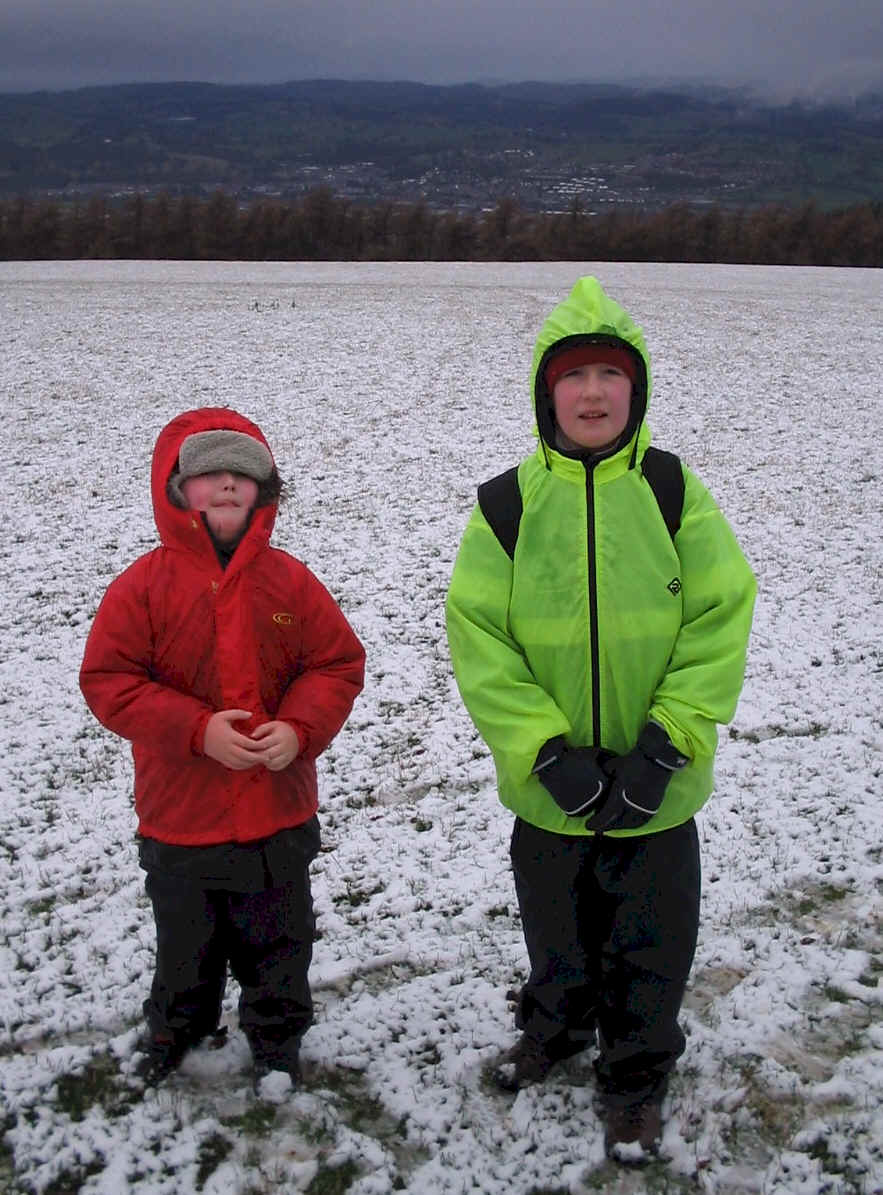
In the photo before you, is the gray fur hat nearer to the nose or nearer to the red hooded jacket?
the red hooded jacket

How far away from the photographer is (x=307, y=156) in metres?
140

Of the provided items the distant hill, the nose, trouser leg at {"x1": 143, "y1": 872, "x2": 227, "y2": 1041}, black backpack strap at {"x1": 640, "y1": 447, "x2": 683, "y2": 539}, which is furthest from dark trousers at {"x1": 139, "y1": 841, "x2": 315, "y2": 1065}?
the distant hill

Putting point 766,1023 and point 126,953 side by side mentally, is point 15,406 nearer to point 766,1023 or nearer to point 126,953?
point 126,953

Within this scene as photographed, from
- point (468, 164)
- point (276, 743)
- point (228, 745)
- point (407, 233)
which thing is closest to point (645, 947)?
point (276, 743)

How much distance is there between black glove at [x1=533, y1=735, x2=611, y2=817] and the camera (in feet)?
7.30

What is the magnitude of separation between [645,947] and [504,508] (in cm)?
125

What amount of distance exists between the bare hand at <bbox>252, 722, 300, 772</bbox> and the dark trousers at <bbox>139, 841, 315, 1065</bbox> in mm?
422

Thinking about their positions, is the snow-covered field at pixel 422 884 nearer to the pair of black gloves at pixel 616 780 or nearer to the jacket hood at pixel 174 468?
the pair of black gloves at pixel 616 780

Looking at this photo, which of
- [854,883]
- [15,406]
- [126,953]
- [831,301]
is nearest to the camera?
[126,953]

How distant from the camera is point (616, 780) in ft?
7.37

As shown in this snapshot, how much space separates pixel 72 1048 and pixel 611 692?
7.02ft

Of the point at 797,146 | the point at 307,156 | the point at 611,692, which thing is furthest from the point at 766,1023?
the point at 797,146

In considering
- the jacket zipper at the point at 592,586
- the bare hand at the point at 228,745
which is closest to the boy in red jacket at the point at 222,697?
the bare hand at the point at 228,745

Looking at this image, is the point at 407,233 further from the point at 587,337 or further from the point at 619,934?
the point at 619,934
